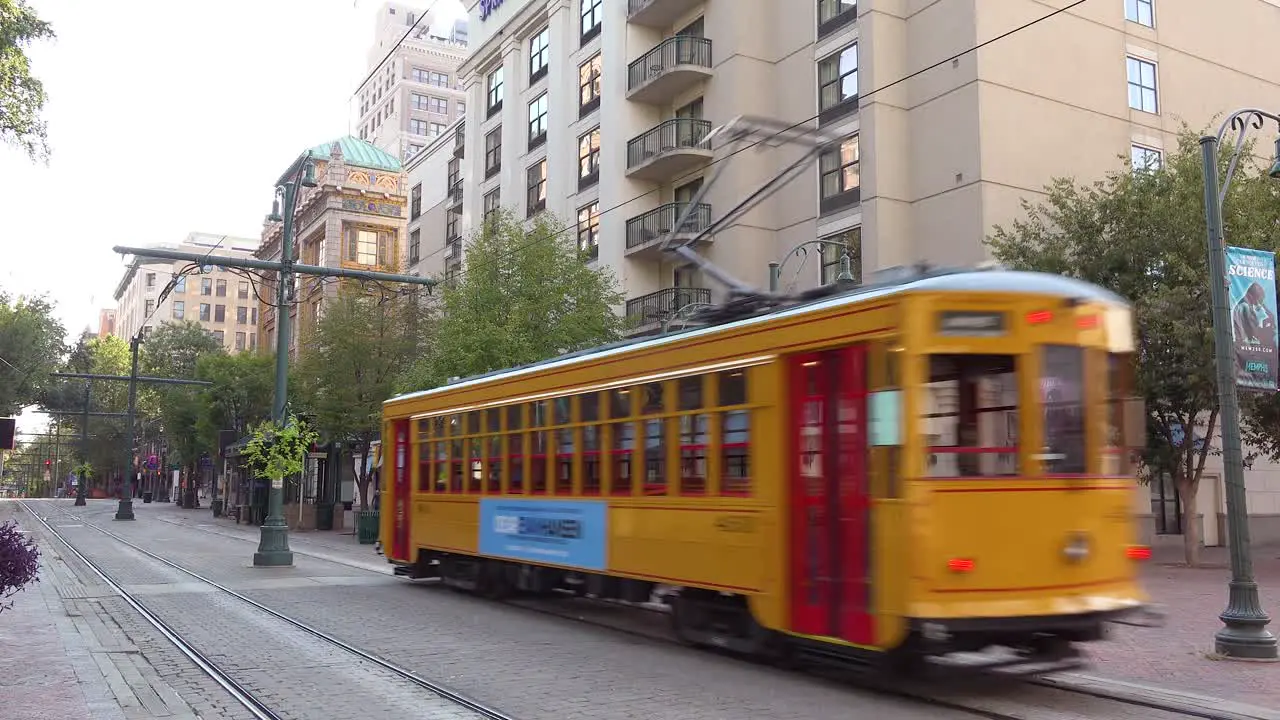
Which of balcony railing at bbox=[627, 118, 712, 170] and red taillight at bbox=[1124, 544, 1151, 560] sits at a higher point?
balcony railing at bbox=[627, 118, 712, 170]

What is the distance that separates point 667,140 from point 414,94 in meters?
80.4

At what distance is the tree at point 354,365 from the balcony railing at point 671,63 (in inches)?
396

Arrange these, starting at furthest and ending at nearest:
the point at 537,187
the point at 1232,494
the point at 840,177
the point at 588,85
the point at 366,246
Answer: the point at 366,246 < the point at 537,187 < the point at 588,85 < the point at 840,177 < the point at 1232,494

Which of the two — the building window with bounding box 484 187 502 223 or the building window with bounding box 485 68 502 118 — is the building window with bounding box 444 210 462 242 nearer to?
the building window with bounding box 484 187 502 223

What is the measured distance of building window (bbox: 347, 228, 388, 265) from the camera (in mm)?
60062

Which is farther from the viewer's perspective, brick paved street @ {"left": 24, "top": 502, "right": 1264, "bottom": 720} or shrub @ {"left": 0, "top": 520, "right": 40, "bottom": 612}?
shrub @ {"left": 0, "top": 520, "right": 40, "bottom": 612}

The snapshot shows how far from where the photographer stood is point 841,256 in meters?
27.2

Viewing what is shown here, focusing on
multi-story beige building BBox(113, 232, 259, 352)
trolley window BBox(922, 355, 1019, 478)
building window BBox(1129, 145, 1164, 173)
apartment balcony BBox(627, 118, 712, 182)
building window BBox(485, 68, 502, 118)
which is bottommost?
trolley window BBox(922, 355, 1019, 478)

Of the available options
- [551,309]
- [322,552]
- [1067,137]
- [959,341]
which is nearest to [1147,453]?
[1067,137]

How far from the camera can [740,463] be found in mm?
9586

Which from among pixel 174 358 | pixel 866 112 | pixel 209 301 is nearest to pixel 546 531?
pixel 866 112

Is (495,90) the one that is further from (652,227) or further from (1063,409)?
(1063,409)

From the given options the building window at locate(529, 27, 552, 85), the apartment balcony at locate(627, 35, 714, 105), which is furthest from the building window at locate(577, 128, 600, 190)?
the building window at locate(529, 27, 552, 85)

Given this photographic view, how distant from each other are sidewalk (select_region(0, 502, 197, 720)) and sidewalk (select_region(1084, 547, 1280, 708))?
7.64m
